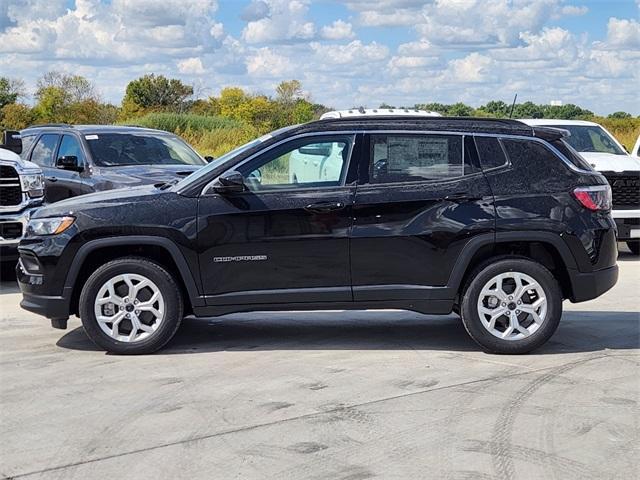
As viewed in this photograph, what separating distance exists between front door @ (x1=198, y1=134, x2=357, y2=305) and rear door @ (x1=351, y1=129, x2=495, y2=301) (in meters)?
0.13

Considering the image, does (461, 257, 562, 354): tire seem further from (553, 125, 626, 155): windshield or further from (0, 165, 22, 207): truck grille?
(553, 125, 626, 155): windshield

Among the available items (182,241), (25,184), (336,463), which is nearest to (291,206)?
(182,241)

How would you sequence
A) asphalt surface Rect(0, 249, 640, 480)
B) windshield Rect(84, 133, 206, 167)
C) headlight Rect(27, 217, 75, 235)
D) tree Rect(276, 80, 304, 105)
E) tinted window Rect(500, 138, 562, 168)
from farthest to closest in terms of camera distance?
tree Rect(276, 80, 304, 105)
windshield Rect(84, 133, 206, 167)
tinted window Rect(500, 138, 562, 168)
headlight Rect(27, 217, 75, 235)
asphalt surface Rect(0, 249, 640, 480)

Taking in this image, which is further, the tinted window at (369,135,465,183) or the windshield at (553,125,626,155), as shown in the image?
the windshield at (553,125,626,155)

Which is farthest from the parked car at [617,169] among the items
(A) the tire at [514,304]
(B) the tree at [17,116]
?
(B) the tree at [17,116]

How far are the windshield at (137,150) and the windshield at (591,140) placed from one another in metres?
5.87

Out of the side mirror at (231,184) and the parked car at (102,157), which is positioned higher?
the parked car at (102,157)

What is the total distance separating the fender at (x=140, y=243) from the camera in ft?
23.7

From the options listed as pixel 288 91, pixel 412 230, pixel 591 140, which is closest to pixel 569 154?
pixel 412 230

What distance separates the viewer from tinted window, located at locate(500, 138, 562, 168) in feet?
24.4

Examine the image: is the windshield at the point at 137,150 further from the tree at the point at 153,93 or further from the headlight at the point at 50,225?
the tree at the point at 153,93

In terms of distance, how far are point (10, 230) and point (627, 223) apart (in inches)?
321

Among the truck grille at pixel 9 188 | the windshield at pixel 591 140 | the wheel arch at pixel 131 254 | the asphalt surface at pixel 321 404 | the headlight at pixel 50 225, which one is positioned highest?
the windshield at pixel 591 140

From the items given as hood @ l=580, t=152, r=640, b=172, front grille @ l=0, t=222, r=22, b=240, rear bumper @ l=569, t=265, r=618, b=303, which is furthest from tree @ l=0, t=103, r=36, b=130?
rear bumper @ l=569, t=265, r=618, b=303
